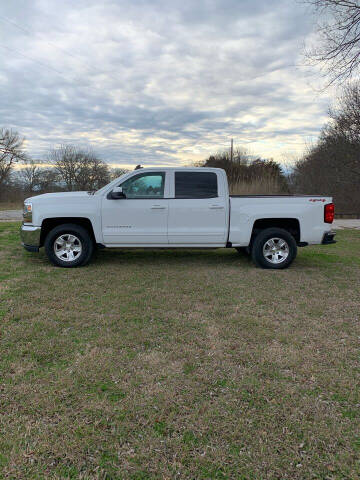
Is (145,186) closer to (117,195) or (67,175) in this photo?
(117,195)

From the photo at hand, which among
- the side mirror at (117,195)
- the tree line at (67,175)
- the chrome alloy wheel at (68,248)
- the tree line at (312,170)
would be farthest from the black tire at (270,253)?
the tree line at (67,175)

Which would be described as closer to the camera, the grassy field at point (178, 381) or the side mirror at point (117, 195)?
the grassy field at point (178, 381)

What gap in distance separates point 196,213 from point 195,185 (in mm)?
549

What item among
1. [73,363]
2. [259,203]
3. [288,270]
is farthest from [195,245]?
[73,363]

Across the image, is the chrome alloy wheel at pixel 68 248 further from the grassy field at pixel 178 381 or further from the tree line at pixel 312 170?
the tree line at pixel 312 170

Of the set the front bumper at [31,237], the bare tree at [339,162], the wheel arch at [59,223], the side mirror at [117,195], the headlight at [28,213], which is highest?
the bare tree at [339,162]

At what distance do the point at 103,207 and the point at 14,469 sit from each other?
4.60 m

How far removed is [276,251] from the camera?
6.31 meters

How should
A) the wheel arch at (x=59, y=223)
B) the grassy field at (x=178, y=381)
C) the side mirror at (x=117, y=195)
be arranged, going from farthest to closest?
the wheel arch at (x=59, y=223) → the side mirror at (x=117, y=195) → the grassy field at (x=178, y=381)

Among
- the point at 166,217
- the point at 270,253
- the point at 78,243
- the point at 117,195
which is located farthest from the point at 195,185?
the point at 78,243

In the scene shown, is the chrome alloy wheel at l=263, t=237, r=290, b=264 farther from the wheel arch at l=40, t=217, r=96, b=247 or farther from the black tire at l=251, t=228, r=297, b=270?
the wheel arch at l=40, t=217, r=96, b=247

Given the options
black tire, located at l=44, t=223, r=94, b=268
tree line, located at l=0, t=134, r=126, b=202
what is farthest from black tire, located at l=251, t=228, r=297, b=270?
tree line, located at l=0, t=134, r=126, b=202

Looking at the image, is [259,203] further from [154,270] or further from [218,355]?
[218,355]

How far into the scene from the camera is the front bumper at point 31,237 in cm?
600
